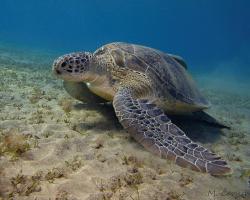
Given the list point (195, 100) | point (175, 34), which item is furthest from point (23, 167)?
point (175, 34)

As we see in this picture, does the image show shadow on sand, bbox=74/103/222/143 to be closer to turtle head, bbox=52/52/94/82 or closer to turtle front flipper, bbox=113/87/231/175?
turtle front flipper, bbox=113/87/231/175

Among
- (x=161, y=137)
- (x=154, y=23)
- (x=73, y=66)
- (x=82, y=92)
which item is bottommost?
(x=161, y=137)

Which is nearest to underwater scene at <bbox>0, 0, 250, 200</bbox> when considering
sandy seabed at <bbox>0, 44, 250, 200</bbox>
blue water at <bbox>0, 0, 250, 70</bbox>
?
sandy seabed at <bbox>0, 44, 250, 200</bbox>

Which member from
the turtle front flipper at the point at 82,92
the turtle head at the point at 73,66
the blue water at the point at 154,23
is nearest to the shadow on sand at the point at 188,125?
the turtle front flipper at the point at 82,92

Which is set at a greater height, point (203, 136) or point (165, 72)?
point (165, 72)

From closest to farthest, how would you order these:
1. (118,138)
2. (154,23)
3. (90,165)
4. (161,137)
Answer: (90,165)
(161,137)
(118,138)
(154,23)

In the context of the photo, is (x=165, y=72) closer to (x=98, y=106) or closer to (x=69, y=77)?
(x=98, y=106)

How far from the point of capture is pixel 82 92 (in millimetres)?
7254

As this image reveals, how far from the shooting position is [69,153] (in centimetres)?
442

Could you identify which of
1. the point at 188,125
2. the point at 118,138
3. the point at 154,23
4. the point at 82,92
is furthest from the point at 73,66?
the point at 154,23

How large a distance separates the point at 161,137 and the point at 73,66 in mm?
2322

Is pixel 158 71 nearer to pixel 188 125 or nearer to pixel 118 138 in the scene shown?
pixel 188 125

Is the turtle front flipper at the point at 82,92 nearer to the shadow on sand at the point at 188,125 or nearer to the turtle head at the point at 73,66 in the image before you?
the shadow on sand at the point at 188,125

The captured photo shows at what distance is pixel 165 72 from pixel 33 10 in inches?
8224
